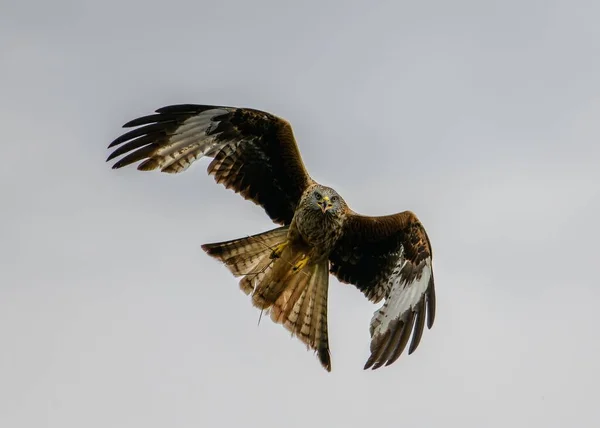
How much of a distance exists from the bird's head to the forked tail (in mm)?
732

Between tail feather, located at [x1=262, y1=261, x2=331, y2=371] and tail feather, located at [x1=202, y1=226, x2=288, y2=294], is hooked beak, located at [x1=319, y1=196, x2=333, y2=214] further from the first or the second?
tail feather, located at [x1=262, y1=261, x2=331, y2=371]

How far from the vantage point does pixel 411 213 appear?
1750 centimetres

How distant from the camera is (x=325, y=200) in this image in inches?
678

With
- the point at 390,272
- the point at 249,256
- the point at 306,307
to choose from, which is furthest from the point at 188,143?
the point at 390,272

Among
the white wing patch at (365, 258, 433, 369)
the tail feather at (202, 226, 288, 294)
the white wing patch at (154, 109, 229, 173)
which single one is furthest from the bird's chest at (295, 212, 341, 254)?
the white wing patch at (154, 109, 229, 173)

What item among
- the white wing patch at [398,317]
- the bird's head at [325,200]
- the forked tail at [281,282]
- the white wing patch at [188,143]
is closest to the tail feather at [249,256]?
the forked tail at [281,282]

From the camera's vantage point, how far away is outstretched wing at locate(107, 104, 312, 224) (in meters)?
17.6

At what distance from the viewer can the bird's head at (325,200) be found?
1720cm

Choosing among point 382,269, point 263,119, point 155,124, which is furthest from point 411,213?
point 155,124

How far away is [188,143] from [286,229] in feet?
5.37

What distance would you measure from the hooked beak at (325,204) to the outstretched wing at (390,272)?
0.53 m

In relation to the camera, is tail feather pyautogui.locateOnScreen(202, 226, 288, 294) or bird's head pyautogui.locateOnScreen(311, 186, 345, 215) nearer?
bird's head pyautogui.locateOnScreen(311, 186, 345, 215)

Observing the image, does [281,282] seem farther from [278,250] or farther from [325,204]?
[325,204]

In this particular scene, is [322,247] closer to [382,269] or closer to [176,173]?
[382,269]
